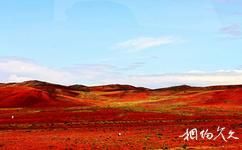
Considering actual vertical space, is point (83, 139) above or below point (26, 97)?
below

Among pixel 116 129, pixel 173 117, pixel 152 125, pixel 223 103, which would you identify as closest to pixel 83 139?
pixel 116 129

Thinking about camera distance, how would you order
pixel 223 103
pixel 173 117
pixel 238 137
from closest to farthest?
1. pixel 238 137
2. pixel 173 117
3. pixel 223 103

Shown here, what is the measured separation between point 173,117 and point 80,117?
12.3 meters

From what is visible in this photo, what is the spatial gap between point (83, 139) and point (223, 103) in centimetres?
5425

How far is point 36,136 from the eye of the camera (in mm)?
38938

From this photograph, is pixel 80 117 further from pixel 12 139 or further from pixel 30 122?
pixel 12 139

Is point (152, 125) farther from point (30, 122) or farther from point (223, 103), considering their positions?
point (223, 103)

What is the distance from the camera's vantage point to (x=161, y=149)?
2862cm

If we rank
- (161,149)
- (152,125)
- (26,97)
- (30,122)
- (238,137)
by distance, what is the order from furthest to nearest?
(26,97) < (30,122) < (152,125) < (238,137) < (161,149)

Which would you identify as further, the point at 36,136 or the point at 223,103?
the point at 223,103

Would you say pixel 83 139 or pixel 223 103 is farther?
pixel 223 103

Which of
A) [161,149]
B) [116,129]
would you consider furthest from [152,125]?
[161,149]

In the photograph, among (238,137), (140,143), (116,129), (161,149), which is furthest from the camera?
(116,129)

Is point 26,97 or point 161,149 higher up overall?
point 26,97
